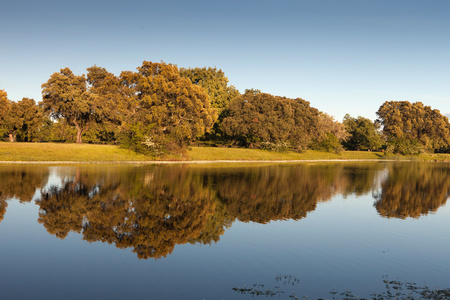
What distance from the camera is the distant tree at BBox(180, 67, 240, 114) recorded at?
92.6 metres

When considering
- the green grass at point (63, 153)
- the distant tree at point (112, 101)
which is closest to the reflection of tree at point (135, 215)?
the green grass at point (63, 153)

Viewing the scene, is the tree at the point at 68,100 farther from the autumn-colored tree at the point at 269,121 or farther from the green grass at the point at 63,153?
the autumn-colored tree at the point at 269,121

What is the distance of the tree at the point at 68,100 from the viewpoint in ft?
221

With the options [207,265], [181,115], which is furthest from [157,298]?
[181,115]

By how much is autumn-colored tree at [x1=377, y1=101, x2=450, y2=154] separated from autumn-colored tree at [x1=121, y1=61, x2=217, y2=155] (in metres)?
79.8

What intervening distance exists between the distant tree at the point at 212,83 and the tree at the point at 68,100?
29897mm

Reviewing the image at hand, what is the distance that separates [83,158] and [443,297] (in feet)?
161

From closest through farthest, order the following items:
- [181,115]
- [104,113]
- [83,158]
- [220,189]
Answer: [220,189] < [83,158] < [181,115] < [104,113]

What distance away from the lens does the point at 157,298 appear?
9453 millimetres

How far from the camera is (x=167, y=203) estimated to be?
71.6 feet

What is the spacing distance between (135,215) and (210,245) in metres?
5.41

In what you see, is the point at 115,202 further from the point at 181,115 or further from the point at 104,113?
the point at 104,113

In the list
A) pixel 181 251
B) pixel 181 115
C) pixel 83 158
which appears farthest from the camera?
pixel 181 115

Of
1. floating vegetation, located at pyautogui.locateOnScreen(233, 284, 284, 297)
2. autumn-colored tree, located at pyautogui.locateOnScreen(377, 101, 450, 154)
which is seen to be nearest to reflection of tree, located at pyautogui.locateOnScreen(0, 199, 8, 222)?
floating vegetation, located at pyautogui.locateOnScreen(233, 284, 284, 297)
